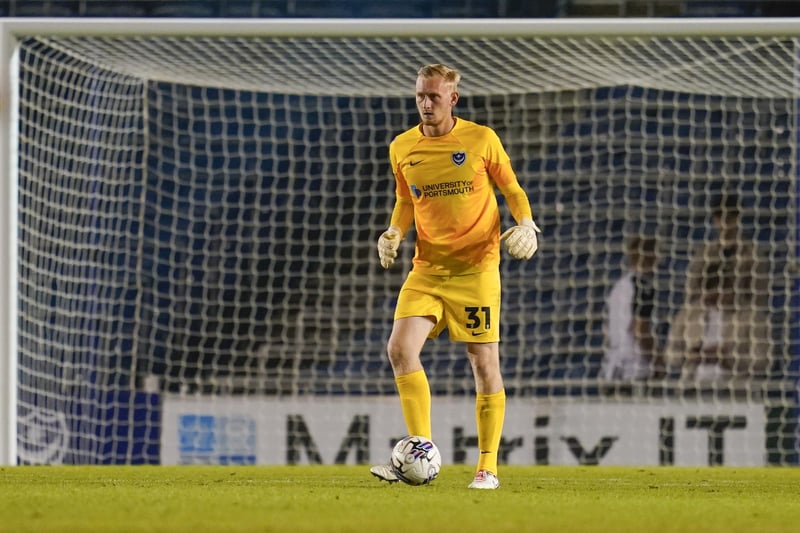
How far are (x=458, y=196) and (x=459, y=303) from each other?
371 mm

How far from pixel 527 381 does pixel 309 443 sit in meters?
1.65

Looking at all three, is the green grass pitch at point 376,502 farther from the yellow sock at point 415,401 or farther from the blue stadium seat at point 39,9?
the blue stadium seat at point 39,9

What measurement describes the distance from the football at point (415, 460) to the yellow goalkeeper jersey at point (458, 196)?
624 millimetres

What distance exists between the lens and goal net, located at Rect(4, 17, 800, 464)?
718cm

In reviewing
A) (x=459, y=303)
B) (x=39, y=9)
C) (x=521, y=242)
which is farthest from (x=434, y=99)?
(x=39, y=9)

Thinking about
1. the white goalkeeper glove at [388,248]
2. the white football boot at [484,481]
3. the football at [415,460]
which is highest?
the white goalkeeper glove at [388,248]

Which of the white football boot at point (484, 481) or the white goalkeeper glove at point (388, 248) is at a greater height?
the white goalkeeper glove at point (388, 248)

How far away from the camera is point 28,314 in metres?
7.45

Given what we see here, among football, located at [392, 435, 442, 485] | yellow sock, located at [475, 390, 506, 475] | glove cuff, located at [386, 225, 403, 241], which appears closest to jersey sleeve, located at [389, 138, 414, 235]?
glove cuff, located at [386, 225, 403, 241]

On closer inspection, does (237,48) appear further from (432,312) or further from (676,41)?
(432,312)

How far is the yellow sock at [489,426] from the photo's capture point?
4559mm

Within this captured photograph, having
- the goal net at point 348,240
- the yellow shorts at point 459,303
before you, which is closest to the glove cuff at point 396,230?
the yellow shorts at point 459,303

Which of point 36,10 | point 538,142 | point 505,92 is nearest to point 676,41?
point 505,92

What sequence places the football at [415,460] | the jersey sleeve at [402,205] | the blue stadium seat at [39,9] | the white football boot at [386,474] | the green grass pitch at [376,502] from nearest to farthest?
the green grass pitch at [376,502]
the football at [415,460]
the white football boot at [386,474]
the jersey sleeve at [402,205]
the blue stadium seat at [39,9]
